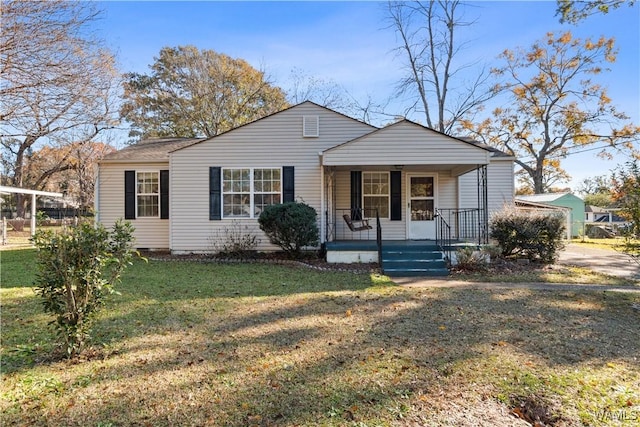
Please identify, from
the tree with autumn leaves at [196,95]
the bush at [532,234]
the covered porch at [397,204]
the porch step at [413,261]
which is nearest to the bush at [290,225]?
the covered porch at [397,204]

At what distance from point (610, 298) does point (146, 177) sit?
40.4ft

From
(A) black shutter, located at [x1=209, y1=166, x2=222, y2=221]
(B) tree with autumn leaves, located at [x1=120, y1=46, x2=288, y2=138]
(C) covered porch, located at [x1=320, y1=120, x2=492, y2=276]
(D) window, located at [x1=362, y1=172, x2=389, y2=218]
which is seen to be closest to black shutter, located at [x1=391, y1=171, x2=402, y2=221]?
(C) covered porch, located at [x1=320, y1=120, x2=492, y2=276]

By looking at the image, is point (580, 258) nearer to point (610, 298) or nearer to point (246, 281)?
point (610, 298)

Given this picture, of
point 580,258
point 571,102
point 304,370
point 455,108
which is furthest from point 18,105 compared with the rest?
point 571,102

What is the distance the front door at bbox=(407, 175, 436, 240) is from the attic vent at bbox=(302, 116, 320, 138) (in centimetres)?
323

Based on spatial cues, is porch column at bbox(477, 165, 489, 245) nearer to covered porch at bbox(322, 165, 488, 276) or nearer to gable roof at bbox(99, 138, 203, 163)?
covered porch at bbox(322, 165, 488, 276)

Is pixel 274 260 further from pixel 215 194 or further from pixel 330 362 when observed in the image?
pixel 330 362

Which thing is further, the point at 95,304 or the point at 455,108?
the point at 455,108

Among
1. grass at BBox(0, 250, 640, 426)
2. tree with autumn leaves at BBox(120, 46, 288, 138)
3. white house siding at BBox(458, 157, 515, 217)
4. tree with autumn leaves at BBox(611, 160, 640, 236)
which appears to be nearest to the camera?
grass at BBox(0, 250, 640, 426)

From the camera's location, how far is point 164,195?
11750mm

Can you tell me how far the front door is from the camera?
37.4ft

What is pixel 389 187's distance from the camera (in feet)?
37.6

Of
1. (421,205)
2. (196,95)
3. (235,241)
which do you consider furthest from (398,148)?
(196,95)

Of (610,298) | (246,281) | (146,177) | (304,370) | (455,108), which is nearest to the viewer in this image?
(304,370)
